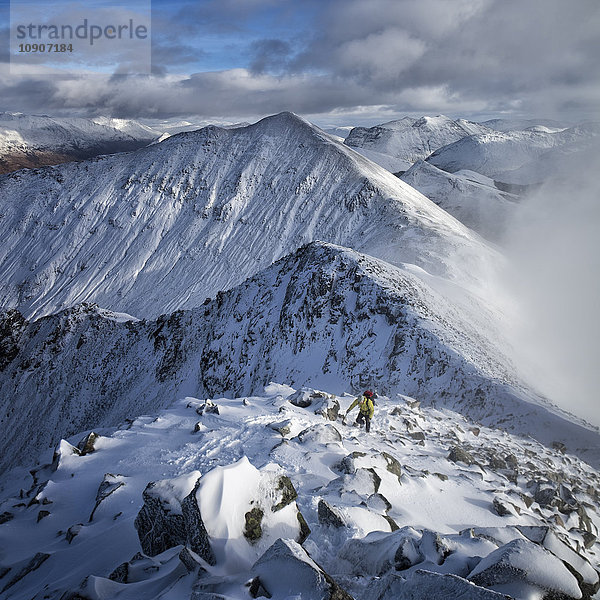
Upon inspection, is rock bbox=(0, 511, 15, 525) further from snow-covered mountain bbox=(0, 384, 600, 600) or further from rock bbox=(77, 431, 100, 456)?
rock bbox=(77, 431, 100, 456)

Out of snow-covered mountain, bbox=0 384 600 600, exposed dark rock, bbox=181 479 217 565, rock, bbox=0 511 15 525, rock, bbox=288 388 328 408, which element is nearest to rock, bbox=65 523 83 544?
snow-covered mountain, bbox=0 384 600 600

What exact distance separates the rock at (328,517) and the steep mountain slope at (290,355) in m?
15.7

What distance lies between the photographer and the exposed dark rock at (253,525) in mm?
5852

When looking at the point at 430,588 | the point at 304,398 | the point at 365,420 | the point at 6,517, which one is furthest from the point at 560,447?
the point at 6,517

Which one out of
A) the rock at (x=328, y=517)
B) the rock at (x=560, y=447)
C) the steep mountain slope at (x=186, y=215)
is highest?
the steep mountain slope at (x=186, y=215)

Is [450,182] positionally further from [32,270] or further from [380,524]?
[380,524]

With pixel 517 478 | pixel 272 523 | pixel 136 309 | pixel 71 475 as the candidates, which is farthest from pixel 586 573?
pixel 136 309

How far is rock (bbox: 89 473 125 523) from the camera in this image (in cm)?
839

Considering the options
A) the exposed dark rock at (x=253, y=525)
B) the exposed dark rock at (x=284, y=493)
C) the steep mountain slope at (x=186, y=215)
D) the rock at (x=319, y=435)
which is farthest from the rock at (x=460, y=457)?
the steep mountain slope at (x=186, y=215)

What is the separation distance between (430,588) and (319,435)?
23.7 ft

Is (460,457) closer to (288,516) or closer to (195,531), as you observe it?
(288,516)

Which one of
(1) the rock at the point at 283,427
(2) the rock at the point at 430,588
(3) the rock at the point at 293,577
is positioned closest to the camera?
(2) the rock at the point at 430,588

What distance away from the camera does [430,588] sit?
15.0 ft

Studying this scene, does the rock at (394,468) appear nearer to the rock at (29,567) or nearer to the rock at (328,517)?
the rock at (328,517)
